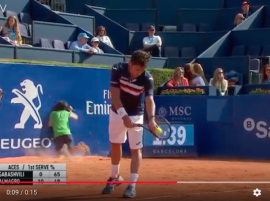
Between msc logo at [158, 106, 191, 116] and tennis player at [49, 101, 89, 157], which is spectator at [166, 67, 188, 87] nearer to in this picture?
msc logo at [158, 106, 191, 116]

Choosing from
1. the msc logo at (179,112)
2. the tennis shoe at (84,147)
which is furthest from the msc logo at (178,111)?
the tennis shoe at (84,147)

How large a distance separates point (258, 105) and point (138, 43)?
822cm

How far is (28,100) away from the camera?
15516mm

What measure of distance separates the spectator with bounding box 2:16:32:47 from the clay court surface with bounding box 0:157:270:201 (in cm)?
426

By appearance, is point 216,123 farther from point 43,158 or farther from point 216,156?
point 43,158

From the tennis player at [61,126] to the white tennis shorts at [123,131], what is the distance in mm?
6544

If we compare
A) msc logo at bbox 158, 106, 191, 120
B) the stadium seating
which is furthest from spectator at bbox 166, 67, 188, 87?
the stadium seating

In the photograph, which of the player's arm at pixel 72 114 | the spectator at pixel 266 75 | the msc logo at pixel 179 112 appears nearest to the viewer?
the player's arm at pixel 72 114

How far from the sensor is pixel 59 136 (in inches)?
627

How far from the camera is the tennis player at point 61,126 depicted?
1583 centimetres

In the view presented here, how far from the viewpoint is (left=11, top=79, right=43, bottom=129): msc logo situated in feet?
50.3

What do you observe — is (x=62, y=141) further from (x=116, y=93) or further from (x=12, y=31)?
(x=116, y=93)
